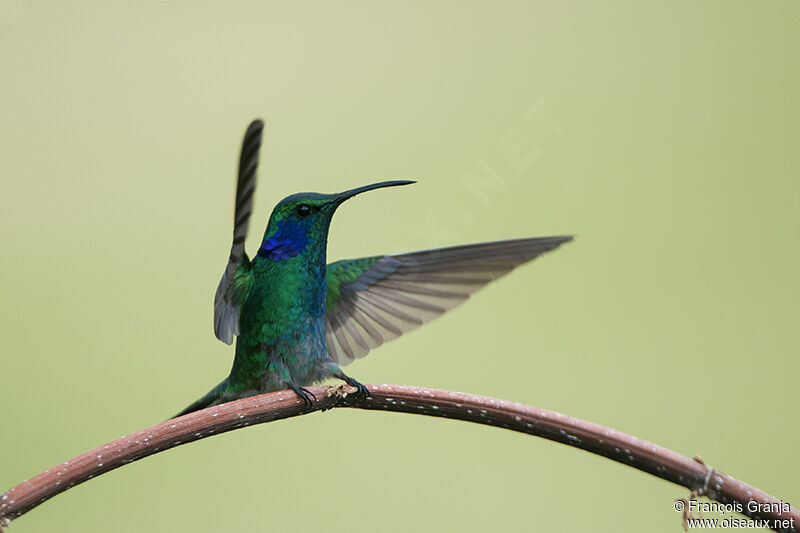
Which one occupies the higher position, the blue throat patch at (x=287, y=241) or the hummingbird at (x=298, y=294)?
the blue throat patch at (x=287, y=241)

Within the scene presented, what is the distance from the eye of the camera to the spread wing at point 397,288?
1.00m

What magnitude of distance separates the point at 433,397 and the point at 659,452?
0.67 feet

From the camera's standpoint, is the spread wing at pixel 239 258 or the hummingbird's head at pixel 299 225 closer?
the spread wing at pixel 239 258

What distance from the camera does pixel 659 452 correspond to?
0.65 metres

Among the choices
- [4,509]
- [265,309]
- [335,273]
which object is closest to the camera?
[4,509]

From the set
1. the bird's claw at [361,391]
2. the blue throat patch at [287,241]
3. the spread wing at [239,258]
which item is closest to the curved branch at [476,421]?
the bird's claw at [361,391]

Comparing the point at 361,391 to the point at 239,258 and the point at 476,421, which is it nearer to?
the point at 476,421

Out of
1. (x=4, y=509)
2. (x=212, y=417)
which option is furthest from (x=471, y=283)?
(x=4, y=509)

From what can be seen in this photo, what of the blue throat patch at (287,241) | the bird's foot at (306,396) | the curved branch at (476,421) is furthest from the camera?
the blue throat patch at (287,241)

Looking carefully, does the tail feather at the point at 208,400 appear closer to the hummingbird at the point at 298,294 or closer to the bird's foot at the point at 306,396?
the hummingbird at the point at 298,294

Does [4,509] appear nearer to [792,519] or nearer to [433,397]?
[433,397]

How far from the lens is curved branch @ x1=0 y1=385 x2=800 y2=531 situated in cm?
60

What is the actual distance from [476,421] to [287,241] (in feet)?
1.37

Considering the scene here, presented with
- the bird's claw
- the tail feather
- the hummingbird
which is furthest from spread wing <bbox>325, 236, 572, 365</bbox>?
the bird's claw
